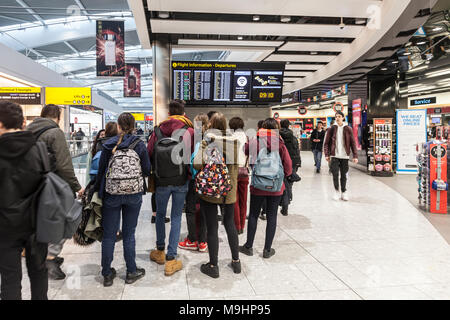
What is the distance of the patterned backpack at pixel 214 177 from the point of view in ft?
9.18

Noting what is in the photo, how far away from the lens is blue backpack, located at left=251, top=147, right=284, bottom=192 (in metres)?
3.21

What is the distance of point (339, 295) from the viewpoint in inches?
102

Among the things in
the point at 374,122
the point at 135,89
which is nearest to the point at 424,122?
the point at 374,122

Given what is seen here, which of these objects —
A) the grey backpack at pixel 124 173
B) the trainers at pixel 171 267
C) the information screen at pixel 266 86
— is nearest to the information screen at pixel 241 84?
the information screen at pixel 266 86

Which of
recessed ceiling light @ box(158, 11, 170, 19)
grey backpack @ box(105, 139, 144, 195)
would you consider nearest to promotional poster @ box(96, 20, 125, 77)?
recessed ceiling light @ box(158, 11, 170, 19)

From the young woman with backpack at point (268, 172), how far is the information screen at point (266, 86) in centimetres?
378

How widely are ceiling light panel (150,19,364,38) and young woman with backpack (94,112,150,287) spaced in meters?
4.46

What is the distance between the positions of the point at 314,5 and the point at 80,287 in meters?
5.75

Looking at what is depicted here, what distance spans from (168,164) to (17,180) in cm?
130

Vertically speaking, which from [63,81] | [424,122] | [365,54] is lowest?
[424,122]

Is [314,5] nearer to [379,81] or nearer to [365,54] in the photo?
[365,54]

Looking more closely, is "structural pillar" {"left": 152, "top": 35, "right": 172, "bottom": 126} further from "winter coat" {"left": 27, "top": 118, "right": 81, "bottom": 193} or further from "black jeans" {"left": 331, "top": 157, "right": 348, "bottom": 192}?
"winter coat" {"left": 27, "top": 118, "right": 81, "bottom": 193}

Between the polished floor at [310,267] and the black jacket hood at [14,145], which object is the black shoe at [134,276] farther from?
the black jacket hood at [14,145]

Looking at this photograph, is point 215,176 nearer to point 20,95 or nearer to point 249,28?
point 249,28
